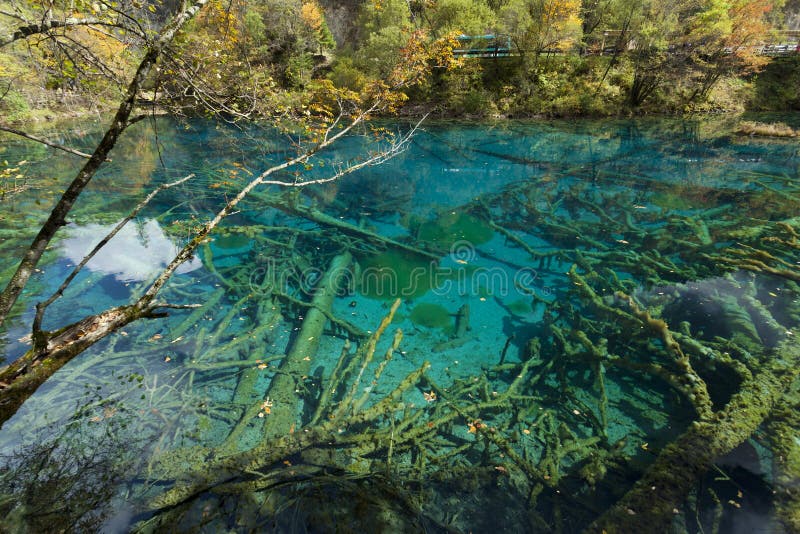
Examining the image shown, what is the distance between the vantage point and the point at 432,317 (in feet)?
24.8

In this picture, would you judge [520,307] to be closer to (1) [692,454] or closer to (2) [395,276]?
(2) [395,276]

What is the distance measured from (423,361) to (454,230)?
5.93 meters

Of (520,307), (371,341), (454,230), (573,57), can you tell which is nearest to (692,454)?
(520,307)

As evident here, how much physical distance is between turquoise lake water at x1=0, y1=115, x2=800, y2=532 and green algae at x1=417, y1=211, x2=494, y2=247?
9 centimetres

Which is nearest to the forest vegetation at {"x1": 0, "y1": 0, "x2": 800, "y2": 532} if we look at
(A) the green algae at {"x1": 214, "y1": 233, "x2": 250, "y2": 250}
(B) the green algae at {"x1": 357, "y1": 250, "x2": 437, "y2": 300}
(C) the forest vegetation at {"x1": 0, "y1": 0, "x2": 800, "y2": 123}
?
(B) the green algae at {"x1": 357, "y1": 250, "x2": 437, "y2": 300}

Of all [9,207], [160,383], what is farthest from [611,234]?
[9,207]

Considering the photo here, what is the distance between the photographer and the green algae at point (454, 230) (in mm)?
10844

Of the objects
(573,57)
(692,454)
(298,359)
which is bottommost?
(298,359)

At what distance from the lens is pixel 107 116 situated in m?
29.2

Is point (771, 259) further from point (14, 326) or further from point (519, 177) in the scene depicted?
point (14, 326)

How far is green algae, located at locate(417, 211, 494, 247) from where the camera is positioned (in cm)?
1084

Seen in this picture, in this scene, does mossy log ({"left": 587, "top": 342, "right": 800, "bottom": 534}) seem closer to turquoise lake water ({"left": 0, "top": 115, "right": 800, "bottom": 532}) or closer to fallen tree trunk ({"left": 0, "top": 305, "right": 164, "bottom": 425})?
turquoise lake water ({"left": 0, "top": 115, "right": 800, "bottom": 532})

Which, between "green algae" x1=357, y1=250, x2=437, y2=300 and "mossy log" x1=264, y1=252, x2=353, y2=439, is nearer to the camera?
"mossy log" x1=264, y1=252, x2=353, y2=439

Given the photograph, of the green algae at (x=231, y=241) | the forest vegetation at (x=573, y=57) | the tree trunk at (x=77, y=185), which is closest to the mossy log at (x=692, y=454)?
the tree trunk at (x=77, y=185)
